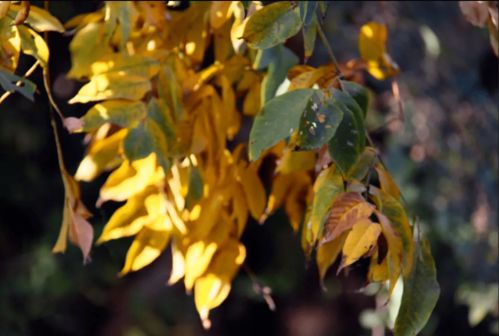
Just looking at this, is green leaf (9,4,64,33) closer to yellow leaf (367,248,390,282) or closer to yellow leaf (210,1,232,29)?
yellow leaf (210,1,232,29)

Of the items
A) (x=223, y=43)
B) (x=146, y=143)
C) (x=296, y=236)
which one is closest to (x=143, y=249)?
(x=146, y=143)

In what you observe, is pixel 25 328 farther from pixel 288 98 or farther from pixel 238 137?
pixel 288 98

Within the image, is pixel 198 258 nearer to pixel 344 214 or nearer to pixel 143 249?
pixel 143 249

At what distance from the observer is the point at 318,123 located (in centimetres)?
93

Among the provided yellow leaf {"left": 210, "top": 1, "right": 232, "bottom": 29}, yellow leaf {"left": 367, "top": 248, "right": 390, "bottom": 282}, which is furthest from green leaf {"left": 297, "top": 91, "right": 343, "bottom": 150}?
yellow leaf {"left": 210, "top": 1, "right": 232, "bottom": 29}

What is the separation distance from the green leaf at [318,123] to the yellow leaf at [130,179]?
0.82ft

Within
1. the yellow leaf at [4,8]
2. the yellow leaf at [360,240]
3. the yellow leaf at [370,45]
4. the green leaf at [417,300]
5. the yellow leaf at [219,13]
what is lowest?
the green leaf at [417,300]

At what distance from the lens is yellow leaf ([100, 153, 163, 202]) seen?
3.66 feet

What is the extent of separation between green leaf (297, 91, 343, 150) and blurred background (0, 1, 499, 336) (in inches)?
21.0

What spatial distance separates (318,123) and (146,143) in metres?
0.21

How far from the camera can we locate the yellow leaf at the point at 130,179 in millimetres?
1116

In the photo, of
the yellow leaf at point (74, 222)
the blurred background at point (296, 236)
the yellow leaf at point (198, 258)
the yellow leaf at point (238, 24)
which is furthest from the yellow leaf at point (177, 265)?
the blurred background at point (296, 236)

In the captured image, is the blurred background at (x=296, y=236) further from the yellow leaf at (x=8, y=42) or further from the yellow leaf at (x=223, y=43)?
the yellow leaf at (x=8, y=42)

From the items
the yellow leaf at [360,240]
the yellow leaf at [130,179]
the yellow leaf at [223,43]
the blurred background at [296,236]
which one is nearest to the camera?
the yellow leaf at [360,240]
